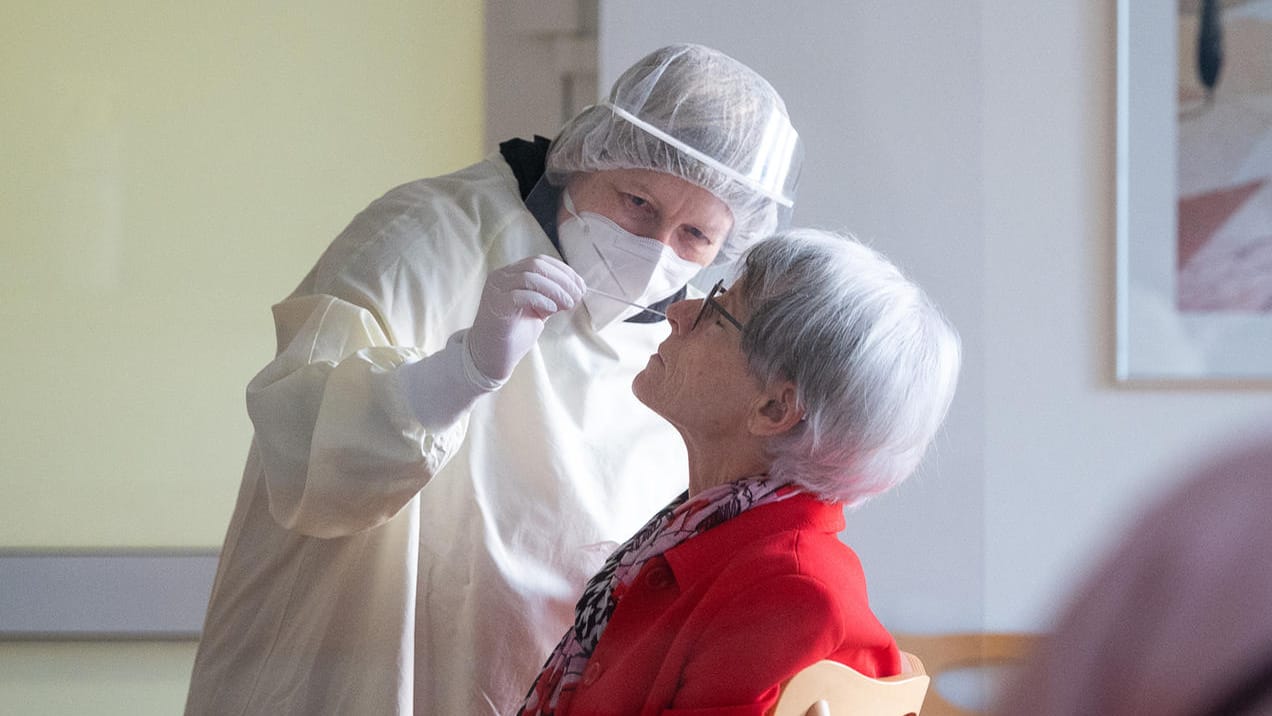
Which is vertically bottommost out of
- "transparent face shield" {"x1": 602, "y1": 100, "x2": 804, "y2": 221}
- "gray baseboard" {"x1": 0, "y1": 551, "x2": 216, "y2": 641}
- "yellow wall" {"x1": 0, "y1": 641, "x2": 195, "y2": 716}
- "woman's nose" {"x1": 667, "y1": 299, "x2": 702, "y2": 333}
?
"yellow wall" {"x1": 0, "y1": 641, "x2": 195, "y2": 716}

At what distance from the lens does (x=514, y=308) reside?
126cm

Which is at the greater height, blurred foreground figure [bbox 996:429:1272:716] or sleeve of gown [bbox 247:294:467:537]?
blurred foreground figure [bbox 996:429:1272:716]

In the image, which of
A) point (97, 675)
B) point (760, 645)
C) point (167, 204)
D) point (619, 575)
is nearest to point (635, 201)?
point (619, 575)

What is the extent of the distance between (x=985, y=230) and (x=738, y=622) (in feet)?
4.93

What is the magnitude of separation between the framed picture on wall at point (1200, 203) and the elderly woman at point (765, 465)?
1278 mm

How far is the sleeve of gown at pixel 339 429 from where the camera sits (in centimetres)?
125

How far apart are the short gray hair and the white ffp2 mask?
130mm

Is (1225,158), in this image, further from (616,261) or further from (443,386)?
(443,386)

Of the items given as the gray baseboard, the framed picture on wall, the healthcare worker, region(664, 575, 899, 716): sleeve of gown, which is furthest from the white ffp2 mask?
the framed picture on wall

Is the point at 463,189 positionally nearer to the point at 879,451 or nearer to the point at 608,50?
the point at 879,451

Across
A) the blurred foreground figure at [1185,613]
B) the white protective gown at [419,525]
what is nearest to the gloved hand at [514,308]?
the white protective gown at [419,525]

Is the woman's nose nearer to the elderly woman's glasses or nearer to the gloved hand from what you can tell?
the elderly woman's glasses

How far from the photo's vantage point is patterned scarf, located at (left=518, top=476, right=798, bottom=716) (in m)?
1.29

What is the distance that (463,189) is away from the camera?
149 centimetres
